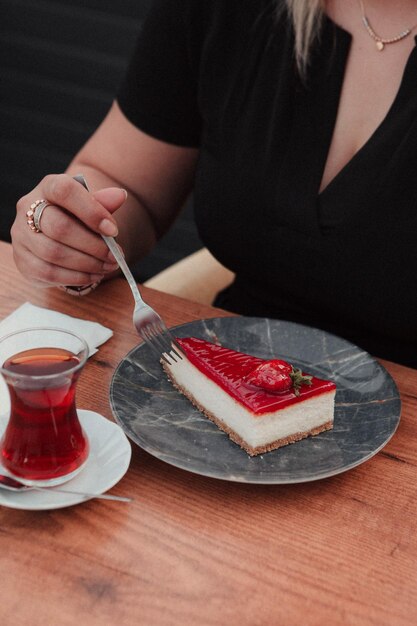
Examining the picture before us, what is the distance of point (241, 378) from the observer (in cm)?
102

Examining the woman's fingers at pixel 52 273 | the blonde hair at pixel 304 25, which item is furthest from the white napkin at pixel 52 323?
the blonde hair at pixel 304 25

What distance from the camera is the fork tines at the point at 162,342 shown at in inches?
42.5

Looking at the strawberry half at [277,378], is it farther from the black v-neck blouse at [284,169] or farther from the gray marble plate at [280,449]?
the black v-neck blouse at [284,169]

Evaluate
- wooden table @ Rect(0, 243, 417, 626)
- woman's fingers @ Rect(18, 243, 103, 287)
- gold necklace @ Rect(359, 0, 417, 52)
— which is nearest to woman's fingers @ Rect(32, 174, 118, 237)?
woman's fingers @ Rect(18, 243, 103, 287)

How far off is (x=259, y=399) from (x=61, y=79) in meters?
2.49

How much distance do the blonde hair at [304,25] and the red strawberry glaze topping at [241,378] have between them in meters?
0.58

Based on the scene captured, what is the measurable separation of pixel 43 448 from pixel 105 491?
3.0 inches

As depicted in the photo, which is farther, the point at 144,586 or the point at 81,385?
the point at 81,385

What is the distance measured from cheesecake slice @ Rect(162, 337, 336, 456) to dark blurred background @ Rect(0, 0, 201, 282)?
2.11 meters

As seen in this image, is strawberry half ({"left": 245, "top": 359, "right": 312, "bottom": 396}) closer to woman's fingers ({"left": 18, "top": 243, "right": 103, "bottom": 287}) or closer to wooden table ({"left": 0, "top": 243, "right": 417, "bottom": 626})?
wooden table ({"left": 0, "top": 243, "right": 417, "bottom": 626})

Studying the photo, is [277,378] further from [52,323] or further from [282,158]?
[282,158]

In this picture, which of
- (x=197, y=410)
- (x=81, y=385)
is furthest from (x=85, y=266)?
(x=197, y=410)

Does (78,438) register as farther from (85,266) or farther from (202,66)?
(202,66)

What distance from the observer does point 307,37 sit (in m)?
1.41
